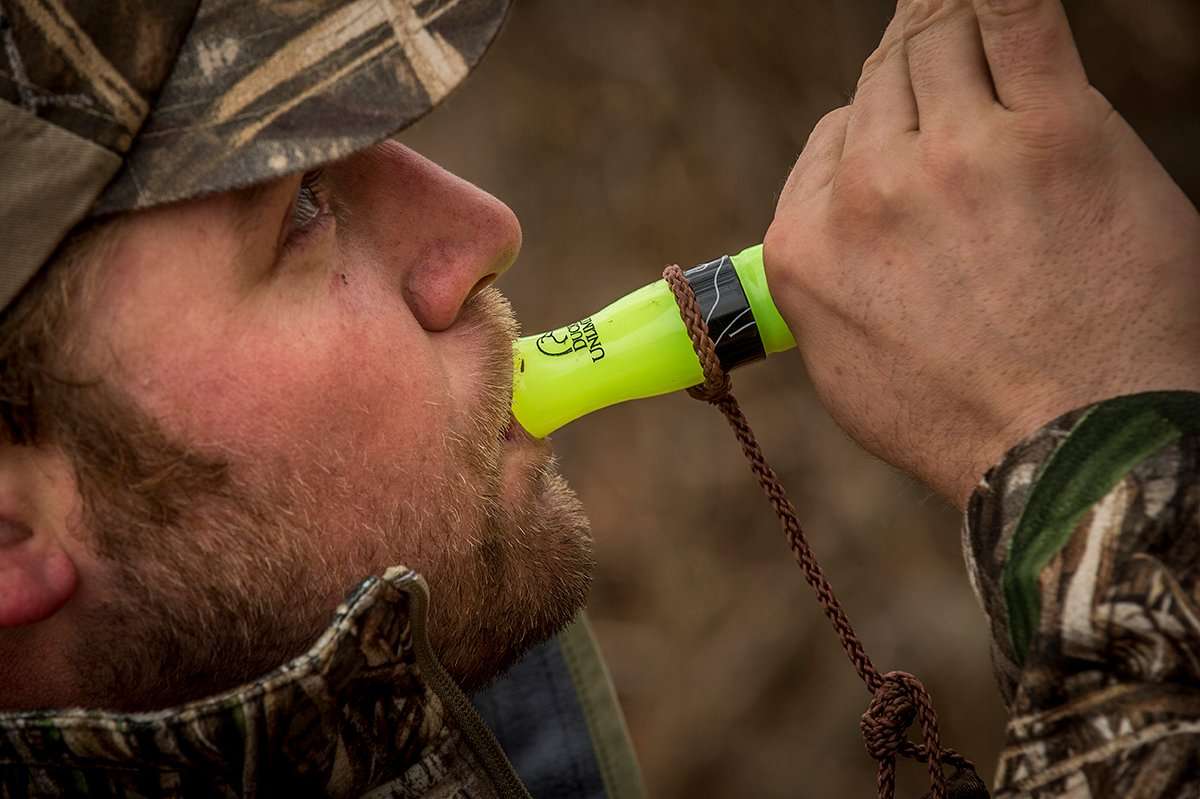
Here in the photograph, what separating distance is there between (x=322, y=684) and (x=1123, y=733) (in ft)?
2.08

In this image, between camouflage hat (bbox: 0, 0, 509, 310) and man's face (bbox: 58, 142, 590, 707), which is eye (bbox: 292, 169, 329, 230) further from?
camouflage hat (bbox: 0, 0, 509, 310)

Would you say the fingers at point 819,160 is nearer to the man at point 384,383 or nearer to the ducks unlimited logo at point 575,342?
the man at point 384,383

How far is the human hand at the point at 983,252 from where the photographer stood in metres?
1.06

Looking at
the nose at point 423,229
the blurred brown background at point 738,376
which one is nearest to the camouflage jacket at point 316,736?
the nose at point 423,229

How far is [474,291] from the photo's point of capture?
4.37 ft

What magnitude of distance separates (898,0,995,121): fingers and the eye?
1.82 ft

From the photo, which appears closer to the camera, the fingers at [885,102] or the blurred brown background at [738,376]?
the fingers at [885,102]

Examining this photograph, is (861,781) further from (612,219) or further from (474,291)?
(474,291)

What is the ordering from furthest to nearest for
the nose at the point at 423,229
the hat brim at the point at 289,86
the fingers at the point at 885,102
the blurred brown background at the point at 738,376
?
the blurred brown background at the point at 738,376 → the nose at the point at 423,229 → the fingers at the point at 885,102 → the hat brim at the point at 289,86

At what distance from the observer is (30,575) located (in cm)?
113

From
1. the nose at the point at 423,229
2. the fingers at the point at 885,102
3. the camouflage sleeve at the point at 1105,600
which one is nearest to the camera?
the camouflage sleeve at the point at 1105,600

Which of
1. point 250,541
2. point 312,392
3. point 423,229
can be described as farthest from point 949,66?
point 250,541

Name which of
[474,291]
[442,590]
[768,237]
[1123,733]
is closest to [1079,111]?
[768,237]

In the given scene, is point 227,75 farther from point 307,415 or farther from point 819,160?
point 819,160
